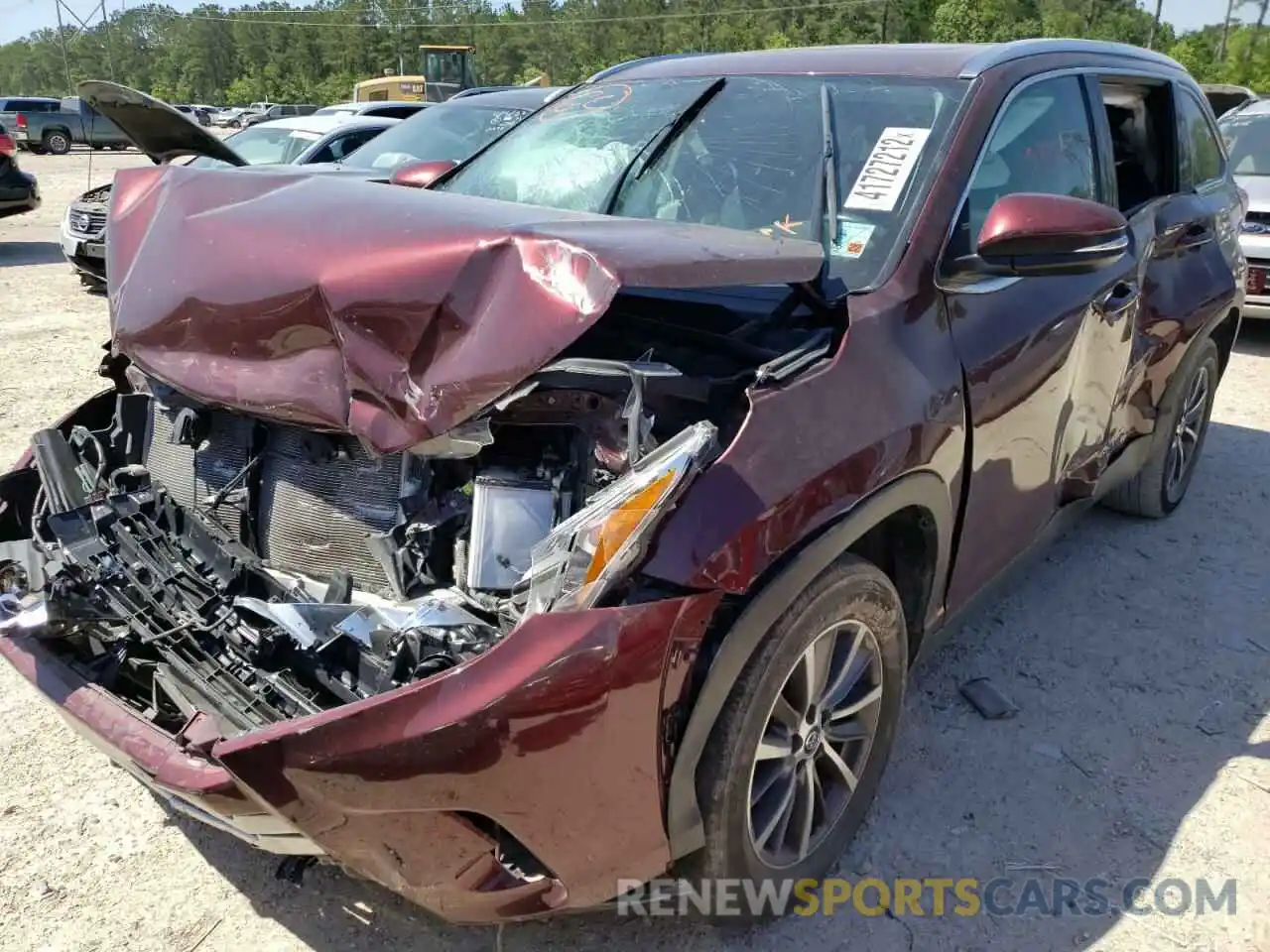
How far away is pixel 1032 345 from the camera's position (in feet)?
9.14

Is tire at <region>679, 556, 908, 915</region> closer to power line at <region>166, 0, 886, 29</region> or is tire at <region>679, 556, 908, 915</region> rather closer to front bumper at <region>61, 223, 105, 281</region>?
front bumper at <region>61, 223, 105, 281</region>

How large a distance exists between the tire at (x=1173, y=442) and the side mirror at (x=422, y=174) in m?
3.02

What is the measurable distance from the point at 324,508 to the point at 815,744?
1.29 meters

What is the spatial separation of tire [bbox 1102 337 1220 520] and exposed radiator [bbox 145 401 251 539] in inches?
139

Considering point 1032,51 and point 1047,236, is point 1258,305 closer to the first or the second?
point 1032,51

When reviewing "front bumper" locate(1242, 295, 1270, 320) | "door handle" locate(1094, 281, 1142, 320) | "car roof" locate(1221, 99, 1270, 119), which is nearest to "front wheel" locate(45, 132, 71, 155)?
"car roof" locate(1221, 99, 1270, 119)

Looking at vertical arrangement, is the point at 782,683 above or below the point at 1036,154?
below

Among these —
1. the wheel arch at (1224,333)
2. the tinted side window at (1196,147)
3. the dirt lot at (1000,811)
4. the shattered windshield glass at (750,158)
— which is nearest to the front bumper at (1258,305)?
the wheel arch at (1224,333)

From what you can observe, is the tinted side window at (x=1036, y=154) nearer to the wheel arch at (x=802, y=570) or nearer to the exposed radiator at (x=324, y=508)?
the wheel arch at (x=802, y=570)

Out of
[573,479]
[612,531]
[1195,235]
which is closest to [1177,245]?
Answer: [1195,235]

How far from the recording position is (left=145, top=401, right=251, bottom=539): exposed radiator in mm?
2461

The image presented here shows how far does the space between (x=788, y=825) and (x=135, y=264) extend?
2176 mm

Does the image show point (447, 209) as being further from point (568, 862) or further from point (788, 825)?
point (788, 825)

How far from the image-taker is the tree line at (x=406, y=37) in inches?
2489
